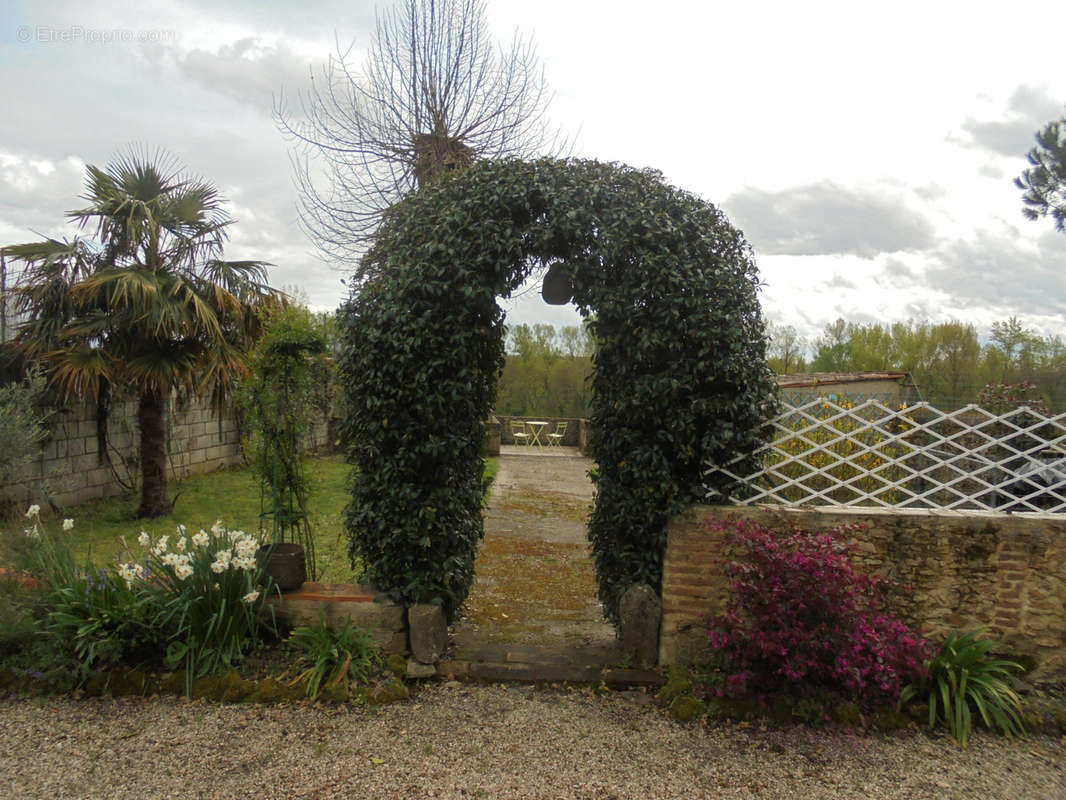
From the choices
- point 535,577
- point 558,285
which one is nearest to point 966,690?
point 558,285

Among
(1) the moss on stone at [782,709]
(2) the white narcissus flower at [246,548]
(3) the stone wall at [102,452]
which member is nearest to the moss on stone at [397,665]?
(2) the white narcissus flower at [246,548]

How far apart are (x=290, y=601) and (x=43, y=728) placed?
3.73 feet

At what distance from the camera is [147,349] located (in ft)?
23.4

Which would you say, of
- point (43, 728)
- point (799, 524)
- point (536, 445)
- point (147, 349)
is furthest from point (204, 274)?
point (536, 445)

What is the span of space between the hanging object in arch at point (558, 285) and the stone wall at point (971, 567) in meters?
1.53

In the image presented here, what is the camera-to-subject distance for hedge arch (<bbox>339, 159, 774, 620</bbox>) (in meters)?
3.35

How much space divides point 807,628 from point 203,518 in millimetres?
6933

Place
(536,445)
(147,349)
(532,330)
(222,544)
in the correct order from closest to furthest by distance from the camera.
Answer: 1. (222,544)
2. (147,349)
3. (536,445)
4. (532,330)

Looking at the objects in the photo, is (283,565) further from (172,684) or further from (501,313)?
(501,313)

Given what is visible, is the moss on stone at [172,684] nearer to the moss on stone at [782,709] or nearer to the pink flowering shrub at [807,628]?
the pink flowering shrub at [807,628]

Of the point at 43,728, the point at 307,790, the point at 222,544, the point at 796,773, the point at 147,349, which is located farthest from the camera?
the point at 147,349

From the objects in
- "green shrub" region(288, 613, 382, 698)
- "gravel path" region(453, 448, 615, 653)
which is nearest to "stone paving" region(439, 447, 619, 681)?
"gravel path" region(453, 448, 615, 653)

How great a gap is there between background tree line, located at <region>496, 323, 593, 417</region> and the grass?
42.4ft

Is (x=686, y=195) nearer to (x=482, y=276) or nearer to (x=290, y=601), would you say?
(x=482, y=276)
